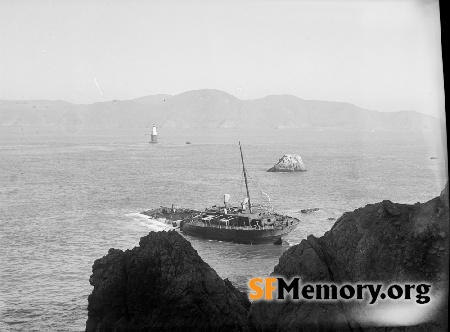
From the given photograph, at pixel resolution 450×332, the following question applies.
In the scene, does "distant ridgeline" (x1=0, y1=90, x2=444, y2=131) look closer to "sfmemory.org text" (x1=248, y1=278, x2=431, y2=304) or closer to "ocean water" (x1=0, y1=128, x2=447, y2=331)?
"ocean water" (x1=0, y1=128, x2=447, y2=331)

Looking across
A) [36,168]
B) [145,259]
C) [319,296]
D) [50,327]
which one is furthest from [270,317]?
[36,168]

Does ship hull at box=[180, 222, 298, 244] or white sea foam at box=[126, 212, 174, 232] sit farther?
white sea foam at box=[126, 212, 174, 232]

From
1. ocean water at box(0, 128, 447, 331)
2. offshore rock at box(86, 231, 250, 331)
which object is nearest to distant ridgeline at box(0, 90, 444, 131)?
ocean water at box(0, 128, 447, 331)

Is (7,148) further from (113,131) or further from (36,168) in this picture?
(36,168)

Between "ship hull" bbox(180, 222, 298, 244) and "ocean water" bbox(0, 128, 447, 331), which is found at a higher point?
"ocean water" bbox(0, 128, 447, 331)

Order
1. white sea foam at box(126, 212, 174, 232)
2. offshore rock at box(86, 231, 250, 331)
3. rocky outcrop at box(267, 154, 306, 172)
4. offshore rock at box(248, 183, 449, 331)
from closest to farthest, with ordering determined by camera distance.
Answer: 1. offshore rock at box(248, 183, 449, 331)
2. offshore rock at box(86, 231, 250, 331)
3. white sea foam at box(126, 212, 174, 232)
4. rocky outcrop at box(267, 154, 306, 172)

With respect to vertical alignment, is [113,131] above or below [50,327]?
above

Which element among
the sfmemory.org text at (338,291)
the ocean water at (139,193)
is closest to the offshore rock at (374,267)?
the sfmemory.org text at (338,291)

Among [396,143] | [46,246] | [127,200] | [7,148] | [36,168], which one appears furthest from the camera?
[396,143]
